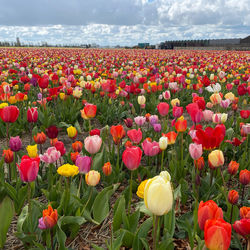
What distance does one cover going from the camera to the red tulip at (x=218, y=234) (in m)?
1.01

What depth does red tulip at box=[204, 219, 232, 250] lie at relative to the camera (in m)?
1.01

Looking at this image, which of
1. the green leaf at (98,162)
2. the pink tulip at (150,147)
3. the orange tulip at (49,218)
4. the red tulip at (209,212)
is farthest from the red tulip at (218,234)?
the green leaf at (98,162)

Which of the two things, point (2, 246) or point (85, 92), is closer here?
point (2, 246)

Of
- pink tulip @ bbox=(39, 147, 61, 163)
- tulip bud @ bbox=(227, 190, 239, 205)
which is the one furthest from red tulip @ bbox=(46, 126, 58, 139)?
tulip bud @ bbox=(227, 190, 239, 205)

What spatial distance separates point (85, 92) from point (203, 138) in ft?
16.7

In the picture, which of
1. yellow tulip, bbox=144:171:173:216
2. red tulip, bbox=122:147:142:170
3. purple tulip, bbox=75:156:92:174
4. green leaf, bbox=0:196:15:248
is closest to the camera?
yellow tulip, bbox=144:171:173:216

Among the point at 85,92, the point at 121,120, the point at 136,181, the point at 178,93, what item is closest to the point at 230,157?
the point at 136,181

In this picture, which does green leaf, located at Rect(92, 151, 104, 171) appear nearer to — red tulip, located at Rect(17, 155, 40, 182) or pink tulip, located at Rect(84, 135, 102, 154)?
pink tulip, located at Rect(84, 135, 102, 154)

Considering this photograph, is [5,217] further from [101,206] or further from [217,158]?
[217,158]

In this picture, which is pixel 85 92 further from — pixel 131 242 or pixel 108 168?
pixel 131 242

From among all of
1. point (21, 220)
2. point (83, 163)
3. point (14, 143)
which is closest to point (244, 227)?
point (83, 163)

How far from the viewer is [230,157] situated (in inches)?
131

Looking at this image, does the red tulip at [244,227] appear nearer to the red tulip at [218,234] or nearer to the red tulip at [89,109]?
the red tulip at [218,234]

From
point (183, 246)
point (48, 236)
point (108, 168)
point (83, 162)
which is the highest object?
point (83, 162)
